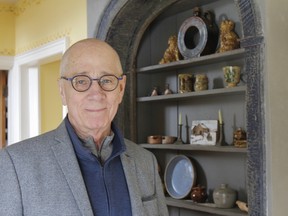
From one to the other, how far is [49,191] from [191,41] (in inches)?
77.9

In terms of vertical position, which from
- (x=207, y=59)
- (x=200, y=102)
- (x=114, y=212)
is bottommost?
(x=114, y=212)

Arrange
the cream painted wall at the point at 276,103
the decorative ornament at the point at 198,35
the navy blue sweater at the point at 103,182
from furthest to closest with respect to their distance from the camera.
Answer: the decorative ornament at the point at 198,35 < the cream painted wall at the point at 276,103 < the navy blue sweater at the point at 103,182

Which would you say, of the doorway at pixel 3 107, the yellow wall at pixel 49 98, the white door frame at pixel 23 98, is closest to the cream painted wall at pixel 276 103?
the white door frame at pixel 23 98

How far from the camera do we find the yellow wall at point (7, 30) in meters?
4.69

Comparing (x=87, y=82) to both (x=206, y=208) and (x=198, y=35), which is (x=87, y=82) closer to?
(x=206, y=208)

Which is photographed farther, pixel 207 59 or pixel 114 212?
pixel 207 59

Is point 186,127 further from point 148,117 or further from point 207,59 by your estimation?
point 207,59

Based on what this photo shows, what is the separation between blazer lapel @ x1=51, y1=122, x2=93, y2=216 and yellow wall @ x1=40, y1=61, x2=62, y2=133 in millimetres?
3524

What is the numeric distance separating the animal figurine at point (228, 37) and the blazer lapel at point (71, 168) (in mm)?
1501

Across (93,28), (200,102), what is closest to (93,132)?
(200,102)

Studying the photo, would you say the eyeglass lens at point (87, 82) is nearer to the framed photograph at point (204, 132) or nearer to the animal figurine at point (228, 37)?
the animal figurine at point (228, 37)

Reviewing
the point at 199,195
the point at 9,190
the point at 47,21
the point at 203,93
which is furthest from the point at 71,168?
the point at 47,21

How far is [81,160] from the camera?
4.44ft

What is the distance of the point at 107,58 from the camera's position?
4.44 ft
